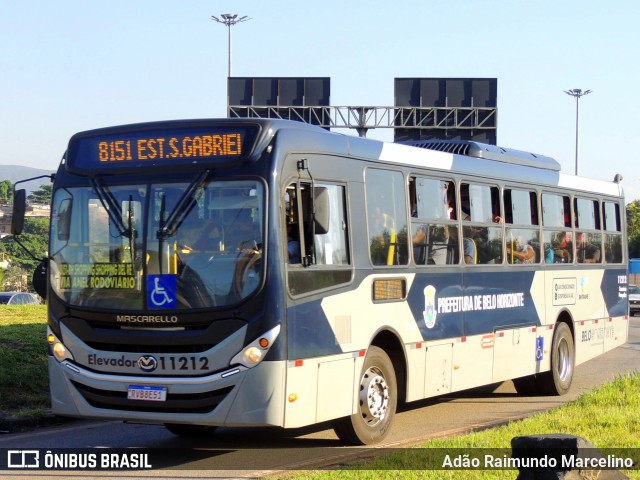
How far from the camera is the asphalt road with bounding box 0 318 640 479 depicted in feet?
34.1

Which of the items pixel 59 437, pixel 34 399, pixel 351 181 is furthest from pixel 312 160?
pixel 34 399

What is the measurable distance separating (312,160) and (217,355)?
2152mm

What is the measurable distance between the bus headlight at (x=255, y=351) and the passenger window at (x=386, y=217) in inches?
84.9

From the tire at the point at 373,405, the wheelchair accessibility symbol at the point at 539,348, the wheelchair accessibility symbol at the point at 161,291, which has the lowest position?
the tire at the point at 373,405

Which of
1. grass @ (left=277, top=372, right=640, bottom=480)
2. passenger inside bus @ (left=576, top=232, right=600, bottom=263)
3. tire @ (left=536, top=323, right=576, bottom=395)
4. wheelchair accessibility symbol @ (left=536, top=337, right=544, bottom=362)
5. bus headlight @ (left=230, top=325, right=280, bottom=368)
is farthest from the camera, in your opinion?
passenger inside bus @ (left=576, top=232, right=600, bottom=263)

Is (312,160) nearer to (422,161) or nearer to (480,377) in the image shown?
(422,161)

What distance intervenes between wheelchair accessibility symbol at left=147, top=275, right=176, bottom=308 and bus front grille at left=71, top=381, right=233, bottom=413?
813 mm

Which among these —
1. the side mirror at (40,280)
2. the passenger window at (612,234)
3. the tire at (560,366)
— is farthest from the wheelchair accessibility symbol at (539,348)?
the side mirror at (40,280)

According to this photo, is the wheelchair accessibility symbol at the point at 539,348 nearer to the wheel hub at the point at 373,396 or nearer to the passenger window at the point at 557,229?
the passenger window at the point at 557,229

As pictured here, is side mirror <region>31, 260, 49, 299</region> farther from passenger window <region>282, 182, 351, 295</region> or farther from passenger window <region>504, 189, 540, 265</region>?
passenger window <region>504, 189, 540, 265</region>

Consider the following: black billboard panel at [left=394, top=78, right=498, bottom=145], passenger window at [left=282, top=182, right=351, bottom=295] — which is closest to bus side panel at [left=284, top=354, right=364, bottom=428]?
passenger window at [left=282, top=182, right=351, bottom=295]

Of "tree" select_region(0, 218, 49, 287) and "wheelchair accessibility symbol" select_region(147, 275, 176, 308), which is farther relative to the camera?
"tree" select_region(0, 218, 49, 287)

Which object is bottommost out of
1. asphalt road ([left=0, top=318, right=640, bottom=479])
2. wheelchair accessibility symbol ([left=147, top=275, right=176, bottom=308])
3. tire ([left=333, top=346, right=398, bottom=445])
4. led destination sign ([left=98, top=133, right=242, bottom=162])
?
asphalt road ([left=0, top=318, right=640, bottom=479])

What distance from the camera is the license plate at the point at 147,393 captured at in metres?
10.2
